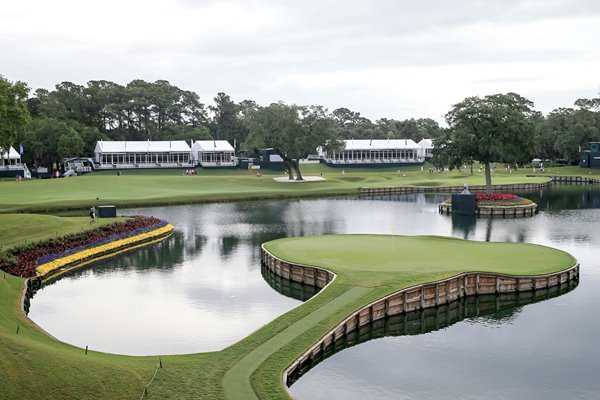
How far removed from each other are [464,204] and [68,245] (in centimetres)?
4865

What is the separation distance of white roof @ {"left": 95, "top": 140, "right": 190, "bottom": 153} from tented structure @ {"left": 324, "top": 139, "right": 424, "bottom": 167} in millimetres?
38799

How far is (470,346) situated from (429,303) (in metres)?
5.98

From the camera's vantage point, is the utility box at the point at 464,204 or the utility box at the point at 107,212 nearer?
the utility box at the point at 107,212

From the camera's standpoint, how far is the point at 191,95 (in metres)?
190

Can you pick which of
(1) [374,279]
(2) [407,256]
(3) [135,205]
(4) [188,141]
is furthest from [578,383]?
(4) [188,141]

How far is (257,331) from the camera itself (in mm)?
27953

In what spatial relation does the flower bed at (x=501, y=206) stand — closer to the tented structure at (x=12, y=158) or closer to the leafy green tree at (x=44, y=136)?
the leafy green tree at (x=44, y=136)

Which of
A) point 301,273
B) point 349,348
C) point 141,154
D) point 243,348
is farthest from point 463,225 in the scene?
point 141,154

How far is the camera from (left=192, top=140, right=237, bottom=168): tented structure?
14598cm

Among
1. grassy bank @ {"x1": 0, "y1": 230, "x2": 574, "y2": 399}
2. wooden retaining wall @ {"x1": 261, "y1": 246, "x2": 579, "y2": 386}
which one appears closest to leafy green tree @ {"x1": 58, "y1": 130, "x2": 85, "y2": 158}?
grassy bank @ {"x1": 0, "y1": 230, "x2": 574, "y2": 399}

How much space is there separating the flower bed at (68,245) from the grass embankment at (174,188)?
20.5 meters

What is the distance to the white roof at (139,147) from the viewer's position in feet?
457

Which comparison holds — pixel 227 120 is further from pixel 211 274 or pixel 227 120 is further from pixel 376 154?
pixel 211 274

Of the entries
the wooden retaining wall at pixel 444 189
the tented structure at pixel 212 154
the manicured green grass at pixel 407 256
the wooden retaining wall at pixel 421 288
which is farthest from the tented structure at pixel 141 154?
the wooden retaining wall at pixel 421 288
